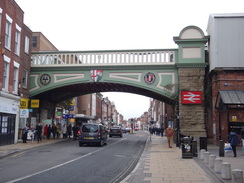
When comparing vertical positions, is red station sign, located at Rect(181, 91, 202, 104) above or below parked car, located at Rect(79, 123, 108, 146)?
above

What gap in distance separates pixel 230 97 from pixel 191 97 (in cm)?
396

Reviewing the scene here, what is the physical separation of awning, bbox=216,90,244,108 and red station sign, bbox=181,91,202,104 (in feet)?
7.06

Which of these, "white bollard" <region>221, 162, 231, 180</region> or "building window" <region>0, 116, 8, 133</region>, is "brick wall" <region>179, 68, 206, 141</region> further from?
"white bollard" <region>221, 162, 231, 180</region>

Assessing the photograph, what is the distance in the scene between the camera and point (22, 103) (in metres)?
24.8

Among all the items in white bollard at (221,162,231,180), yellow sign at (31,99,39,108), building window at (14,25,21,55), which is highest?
building window at (14,25,21,55)

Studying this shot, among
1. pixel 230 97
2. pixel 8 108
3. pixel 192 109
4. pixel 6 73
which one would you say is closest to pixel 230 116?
pixel 230 97

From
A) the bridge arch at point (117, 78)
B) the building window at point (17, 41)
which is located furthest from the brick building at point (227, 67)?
the building window at point (17, 41)

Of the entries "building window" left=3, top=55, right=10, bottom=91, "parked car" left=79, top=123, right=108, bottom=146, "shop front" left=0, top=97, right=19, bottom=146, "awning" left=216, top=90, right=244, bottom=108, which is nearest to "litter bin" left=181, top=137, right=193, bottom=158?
"awning" left=216, top=90, right=244, bottom=108

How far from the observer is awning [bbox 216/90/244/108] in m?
21.3

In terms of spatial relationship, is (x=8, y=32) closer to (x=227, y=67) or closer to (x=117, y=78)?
(x=117, y=78)

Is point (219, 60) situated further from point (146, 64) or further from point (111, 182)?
point (111, 182)

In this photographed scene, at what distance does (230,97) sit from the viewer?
869 inches

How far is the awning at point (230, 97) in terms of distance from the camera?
2133cm

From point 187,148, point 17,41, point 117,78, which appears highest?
point 17,41
